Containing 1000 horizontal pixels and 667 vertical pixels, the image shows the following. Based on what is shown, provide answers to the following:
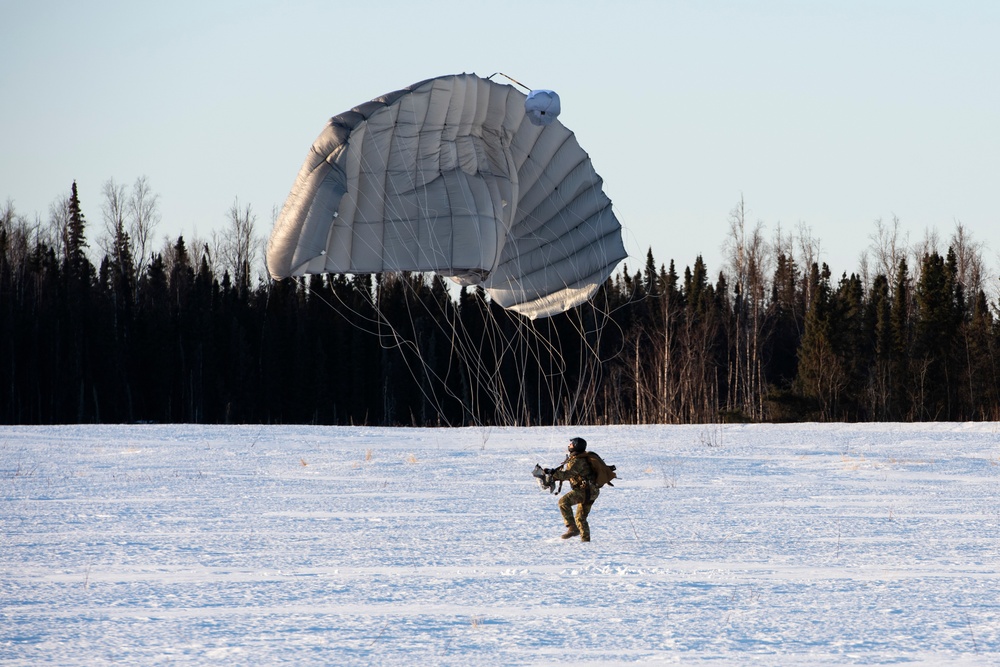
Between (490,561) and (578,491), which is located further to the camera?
(578,491)

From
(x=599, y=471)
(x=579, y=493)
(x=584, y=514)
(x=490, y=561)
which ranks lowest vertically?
(x=490, y=561)

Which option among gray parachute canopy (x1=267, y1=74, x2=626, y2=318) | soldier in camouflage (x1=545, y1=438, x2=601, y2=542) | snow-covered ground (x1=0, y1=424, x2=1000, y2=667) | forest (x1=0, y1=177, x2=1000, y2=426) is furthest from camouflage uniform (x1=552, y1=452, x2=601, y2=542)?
forest (x1=0, y1=177, x2=1000, y2=426)

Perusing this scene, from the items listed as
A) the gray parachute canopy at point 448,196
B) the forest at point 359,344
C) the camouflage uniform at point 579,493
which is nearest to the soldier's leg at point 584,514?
the camouflage uniform at point 579,493

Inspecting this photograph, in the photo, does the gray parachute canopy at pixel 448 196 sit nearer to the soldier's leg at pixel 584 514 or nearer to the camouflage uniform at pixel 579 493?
the camouflage uniform at pixel 579 493

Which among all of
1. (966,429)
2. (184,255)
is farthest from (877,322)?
(966,429)

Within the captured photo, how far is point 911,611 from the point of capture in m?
5.48

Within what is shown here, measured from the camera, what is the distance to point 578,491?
7824 millimetres

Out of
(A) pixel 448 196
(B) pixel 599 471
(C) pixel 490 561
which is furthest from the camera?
(A) pixel 448 196

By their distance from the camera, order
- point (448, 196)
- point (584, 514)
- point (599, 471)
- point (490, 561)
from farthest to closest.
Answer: point (448, 196)
point (599, 471)
point (584, 514)
point (490, 561)

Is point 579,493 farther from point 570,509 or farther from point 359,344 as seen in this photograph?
point 359,344

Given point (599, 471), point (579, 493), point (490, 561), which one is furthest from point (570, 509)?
point (490, 561)

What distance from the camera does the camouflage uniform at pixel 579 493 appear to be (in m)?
7.68

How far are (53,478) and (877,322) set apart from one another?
157ft

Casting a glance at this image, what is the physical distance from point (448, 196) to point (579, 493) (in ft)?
17.2
